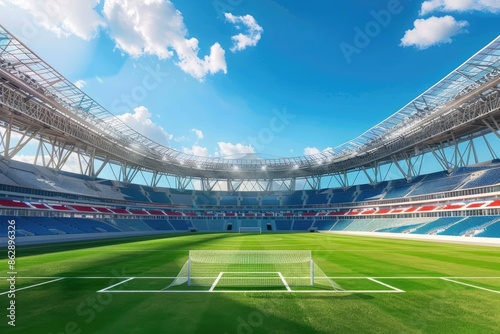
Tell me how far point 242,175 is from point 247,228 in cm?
1746

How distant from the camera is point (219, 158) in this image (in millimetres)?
76875

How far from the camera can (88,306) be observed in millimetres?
8367

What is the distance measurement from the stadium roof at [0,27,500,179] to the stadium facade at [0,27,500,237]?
0.17 m

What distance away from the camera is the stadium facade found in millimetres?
34875

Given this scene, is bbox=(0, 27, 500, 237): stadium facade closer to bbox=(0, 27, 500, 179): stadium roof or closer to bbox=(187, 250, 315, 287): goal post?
bbox=(0, 27, 500, 179): stadium roof

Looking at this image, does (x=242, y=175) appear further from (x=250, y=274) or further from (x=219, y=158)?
(x=250, y=274)

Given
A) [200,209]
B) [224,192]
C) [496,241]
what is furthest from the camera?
[224,192]

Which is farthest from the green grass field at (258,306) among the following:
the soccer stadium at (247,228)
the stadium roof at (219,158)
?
the stadium roof at (219,158)

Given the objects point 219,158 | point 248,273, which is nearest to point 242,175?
point 219,158

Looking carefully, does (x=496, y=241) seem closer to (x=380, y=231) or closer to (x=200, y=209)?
(x=380, y=231)

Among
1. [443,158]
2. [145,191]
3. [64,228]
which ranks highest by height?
[443,158]

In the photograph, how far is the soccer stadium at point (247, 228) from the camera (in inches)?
308

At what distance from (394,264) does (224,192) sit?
255 ft

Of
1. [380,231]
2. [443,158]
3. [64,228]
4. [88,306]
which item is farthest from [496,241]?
[64,228]
